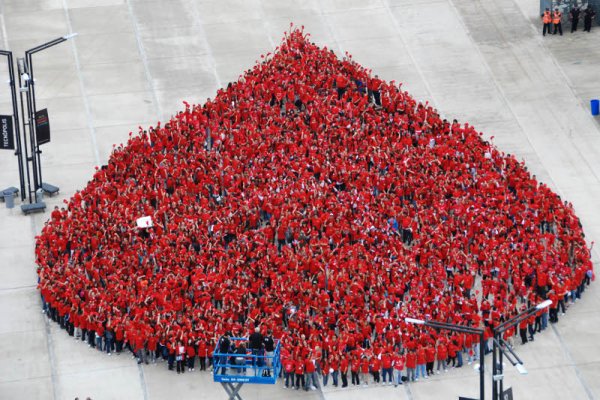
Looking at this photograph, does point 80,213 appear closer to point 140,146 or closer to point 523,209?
point 140,146

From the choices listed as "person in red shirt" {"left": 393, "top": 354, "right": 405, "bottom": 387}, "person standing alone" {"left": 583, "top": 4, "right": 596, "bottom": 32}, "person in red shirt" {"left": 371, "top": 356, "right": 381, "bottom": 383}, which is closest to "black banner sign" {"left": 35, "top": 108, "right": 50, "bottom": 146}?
"person in red shirt" {"left": 371, "top": 356, "right": 381, "bottom": 383}

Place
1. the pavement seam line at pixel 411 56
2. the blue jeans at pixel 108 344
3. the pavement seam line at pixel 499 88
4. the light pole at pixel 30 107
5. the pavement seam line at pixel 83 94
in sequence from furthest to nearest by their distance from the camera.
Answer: the pavement seam line at pixel 411 56 → the pavement seam line at pixel 83 94 → the pavement seam line at pixel 499 88 → the light pole at pixel 30 107 → the blue jeans at pixel 108 344

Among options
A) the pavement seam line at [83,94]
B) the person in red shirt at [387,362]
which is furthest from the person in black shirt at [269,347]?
the pavement seam line at [83,94]

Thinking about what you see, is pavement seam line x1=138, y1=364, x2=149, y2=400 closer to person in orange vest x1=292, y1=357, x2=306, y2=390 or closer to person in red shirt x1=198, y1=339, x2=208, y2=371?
person in red shirt x1=198, y1=339, x2=208, y2=371

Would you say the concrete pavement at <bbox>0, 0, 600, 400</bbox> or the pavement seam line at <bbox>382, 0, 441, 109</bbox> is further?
the pavement seam line at <bbox>382, 0, 441, 109</bbox>

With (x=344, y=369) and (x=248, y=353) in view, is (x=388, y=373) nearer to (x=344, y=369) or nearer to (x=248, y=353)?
(x=344, y=369)

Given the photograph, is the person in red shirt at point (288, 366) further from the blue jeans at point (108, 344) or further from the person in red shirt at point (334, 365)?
the blue jeans at point (108, 344)
